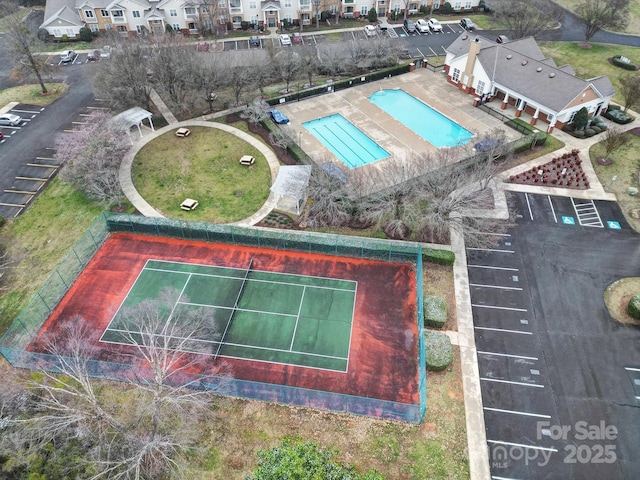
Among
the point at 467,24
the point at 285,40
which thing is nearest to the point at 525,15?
the point at 467,24

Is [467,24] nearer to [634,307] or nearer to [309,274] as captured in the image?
[634,307]

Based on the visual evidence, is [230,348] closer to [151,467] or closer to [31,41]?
[151,467]

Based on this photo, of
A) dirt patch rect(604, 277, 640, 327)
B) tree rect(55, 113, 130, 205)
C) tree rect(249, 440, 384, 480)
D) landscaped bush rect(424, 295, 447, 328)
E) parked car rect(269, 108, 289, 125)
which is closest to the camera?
tree rect(249, 440, 384, 480)

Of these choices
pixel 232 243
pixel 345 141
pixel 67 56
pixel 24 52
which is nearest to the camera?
pixel 232 243

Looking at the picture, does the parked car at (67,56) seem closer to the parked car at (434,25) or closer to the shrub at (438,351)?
the parked car at (434,25)

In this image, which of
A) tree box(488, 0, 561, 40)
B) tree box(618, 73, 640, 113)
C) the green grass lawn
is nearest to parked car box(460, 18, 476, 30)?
tree box(488, 0, 561, 40)

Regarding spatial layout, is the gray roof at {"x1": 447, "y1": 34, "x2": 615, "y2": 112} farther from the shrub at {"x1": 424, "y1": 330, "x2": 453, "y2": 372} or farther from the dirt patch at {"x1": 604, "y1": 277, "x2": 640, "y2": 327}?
the shrub at {"x1": 424, "y1": 330, "x2": 453, "y2": 372}
